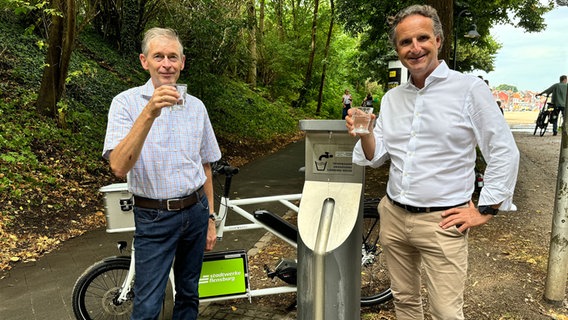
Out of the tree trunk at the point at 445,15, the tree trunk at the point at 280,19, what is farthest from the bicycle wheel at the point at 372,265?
the tree trunk at the point at 280,19

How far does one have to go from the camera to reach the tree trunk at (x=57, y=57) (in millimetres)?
7113

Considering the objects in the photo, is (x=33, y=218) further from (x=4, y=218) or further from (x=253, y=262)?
(x=253, y=262)

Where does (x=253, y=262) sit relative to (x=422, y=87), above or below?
below

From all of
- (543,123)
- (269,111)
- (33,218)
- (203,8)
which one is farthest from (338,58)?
(33,218)

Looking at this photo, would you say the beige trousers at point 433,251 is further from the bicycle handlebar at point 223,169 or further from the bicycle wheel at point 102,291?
the bicycle wheel at point 102,291

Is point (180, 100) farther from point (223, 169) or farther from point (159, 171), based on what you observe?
point (223, 169)

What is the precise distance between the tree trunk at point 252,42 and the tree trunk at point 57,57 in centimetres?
468

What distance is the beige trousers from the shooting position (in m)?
2.00

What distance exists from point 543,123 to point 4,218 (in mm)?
15347

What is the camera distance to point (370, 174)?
27.8 ft

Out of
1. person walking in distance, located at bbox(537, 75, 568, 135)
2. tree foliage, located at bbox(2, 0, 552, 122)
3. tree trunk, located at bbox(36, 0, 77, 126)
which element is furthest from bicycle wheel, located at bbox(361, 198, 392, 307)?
person walking in distance, located at bbox(537, 75, 568, 135)

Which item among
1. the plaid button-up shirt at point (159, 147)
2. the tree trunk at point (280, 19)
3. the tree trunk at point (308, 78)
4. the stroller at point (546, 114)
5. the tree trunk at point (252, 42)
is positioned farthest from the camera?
the tree trunk at point (308, 78)

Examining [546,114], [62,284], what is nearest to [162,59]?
[62,284]

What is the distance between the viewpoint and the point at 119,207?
2.70 m
